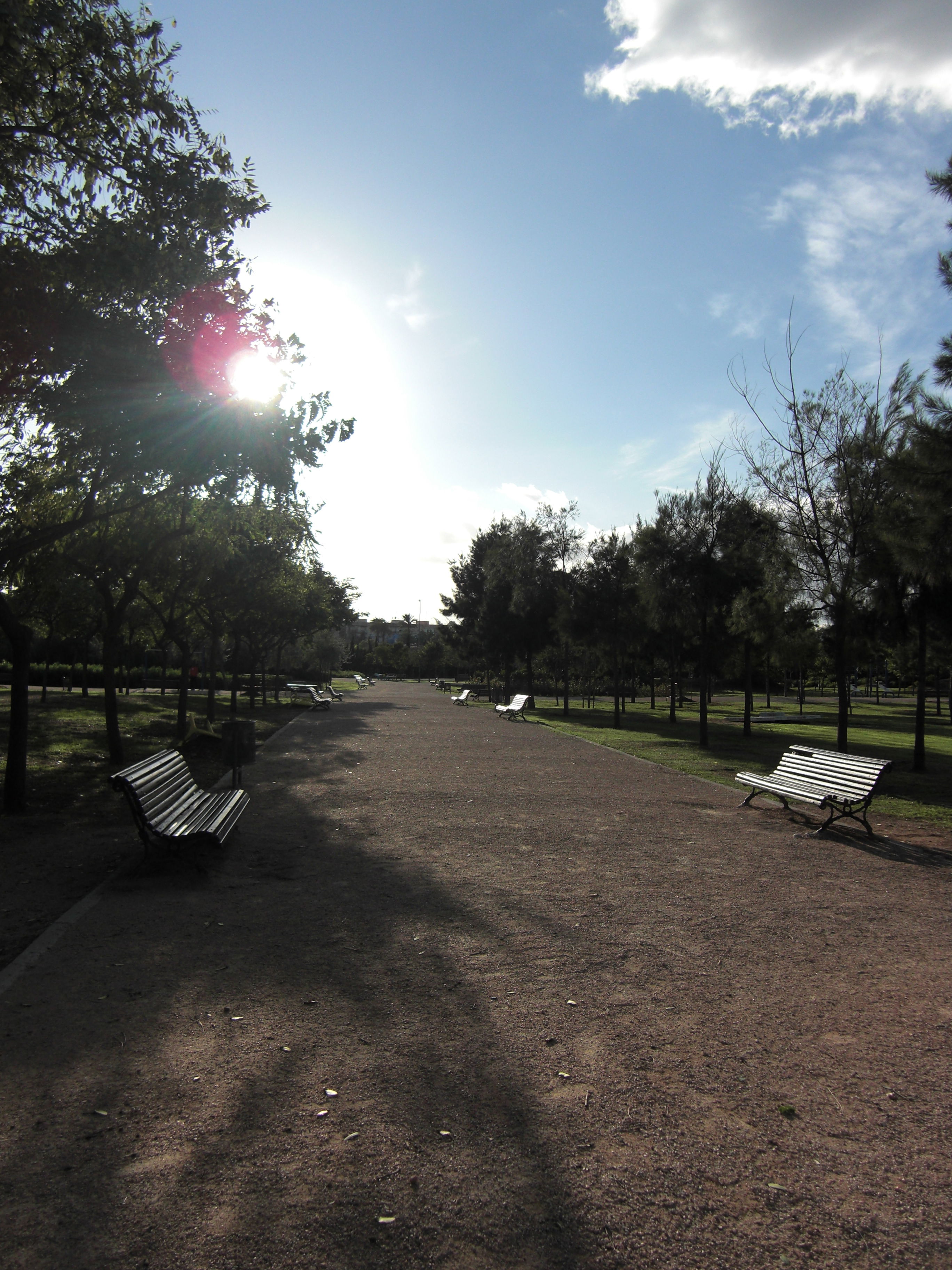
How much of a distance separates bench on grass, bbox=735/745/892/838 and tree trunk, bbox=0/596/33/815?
8.63 metres

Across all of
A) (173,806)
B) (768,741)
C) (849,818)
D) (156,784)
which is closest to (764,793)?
(849,818)

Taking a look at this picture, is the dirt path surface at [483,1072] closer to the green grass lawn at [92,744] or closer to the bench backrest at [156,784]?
the bench backrest at [156,784]

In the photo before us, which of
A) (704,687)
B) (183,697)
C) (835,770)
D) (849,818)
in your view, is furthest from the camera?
(704,687)

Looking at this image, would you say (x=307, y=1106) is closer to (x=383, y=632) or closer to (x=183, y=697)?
(x=183, y=697)

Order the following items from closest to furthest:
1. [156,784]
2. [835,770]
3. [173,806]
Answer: [156,784], [173,806], [835,770]

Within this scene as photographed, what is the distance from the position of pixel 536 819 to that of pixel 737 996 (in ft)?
17.5

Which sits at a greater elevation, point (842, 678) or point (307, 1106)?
point (842, 678)

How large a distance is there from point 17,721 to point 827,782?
9.19 meters

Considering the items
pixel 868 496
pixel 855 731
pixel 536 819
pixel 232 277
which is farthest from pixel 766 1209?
pixel 855 731

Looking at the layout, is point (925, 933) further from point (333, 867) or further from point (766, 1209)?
point (333, 867)

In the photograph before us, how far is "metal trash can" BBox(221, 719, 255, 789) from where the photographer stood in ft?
36.9

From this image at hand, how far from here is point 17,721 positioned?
31.0 ft

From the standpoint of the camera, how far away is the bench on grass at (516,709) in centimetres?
2947

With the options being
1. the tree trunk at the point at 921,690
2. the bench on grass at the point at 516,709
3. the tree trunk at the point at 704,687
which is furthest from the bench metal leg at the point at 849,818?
the bench on grass at the point at 516,709
